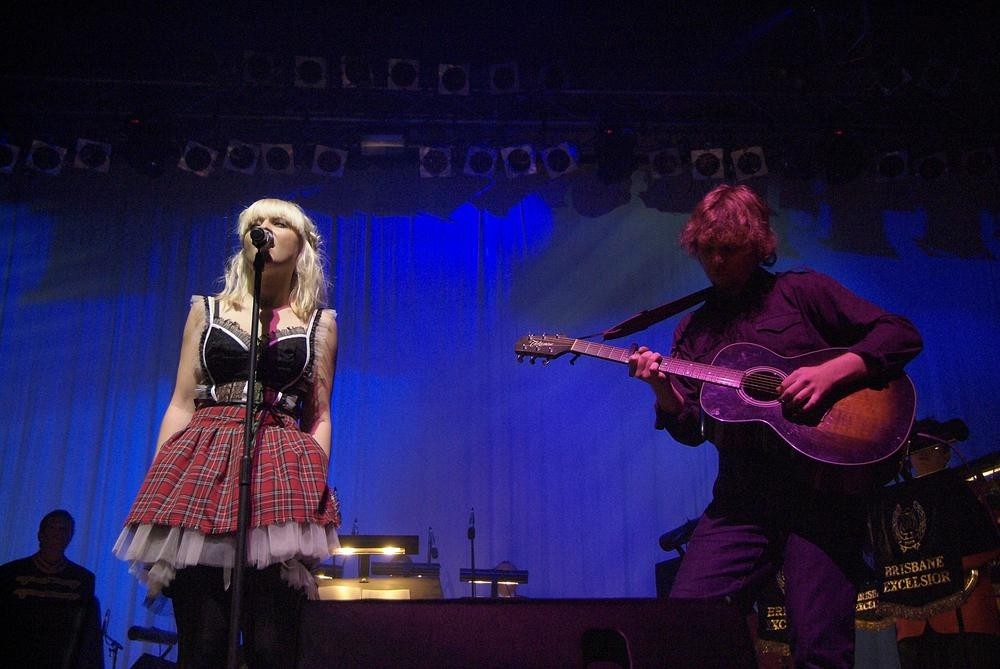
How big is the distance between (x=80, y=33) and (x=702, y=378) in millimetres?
7350

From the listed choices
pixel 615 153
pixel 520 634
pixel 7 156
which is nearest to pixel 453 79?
pixel 615 153

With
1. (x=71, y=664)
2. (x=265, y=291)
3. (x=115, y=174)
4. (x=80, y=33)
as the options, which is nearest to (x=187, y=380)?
(x=265, y=291)

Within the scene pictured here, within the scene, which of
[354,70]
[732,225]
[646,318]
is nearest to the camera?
[732,225]

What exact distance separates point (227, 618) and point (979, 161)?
895cm

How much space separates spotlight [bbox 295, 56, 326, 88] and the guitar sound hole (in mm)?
6413

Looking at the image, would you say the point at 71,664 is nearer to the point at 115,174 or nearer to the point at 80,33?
the point at 80,33

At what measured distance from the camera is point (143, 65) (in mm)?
8766

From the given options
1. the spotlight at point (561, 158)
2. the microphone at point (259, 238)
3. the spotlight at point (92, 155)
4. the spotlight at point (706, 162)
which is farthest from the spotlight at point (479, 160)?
the microphone at point (259, 238)

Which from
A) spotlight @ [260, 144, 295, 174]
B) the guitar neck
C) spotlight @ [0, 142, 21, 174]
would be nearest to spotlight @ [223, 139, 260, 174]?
spotlight @ [260, 144, 295, 174]

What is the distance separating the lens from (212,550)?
2352 millimetres

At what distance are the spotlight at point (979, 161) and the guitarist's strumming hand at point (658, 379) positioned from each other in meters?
7.23

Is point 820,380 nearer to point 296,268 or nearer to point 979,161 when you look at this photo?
point 296,268

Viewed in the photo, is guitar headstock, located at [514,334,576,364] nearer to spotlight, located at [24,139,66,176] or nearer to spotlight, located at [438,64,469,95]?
spotlight, located at [438,64,469,95]

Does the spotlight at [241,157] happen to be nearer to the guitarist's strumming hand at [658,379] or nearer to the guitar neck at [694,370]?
the guitar neck at [694,370]
